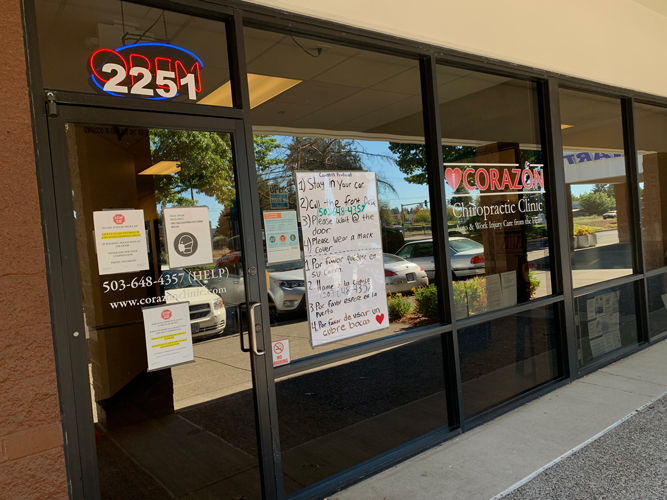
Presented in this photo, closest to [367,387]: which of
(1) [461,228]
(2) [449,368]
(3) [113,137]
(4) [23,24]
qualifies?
(2) [449,368]

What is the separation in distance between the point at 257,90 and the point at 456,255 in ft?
6.37

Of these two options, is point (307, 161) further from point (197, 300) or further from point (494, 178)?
point (494, 178)

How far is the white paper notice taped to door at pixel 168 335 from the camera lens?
2.38m

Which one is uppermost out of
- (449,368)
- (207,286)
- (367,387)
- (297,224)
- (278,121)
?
(278,121)

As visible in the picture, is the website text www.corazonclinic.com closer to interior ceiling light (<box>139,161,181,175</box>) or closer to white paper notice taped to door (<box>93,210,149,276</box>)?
white paper notice taped to door (<box>93,210,149,276</box>)

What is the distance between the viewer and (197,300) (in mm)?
2539

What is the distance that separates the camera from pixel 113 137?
2334 mm

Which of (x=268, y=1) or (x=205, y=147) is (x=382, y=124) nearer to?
(x=268, y=1)

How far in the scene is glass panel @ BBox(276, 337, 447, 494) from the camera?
3334mm

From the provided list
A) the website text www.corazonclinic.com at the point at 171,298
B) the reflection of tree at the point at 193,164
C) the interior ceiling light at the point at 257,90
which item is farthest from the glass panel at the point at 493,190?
the website text www.corazonclinic.com at the point at 171,298

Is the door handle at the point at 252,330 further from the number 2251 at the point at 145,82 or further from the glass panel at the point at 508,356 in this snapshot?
the glass panel at the point at 508,356

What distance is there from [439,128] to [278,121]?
1.24 m

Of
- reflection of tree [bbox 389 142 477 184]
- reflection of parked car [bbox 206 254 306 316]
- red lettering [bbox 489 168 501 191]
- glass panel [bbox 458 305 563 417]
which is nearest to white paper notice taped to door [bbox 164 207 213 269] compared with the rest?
reflection of parked car [bbox 206 254 306 316]

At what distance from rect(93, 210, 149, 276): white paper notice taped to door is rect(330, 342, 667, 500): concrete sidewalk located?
1.78 meters
